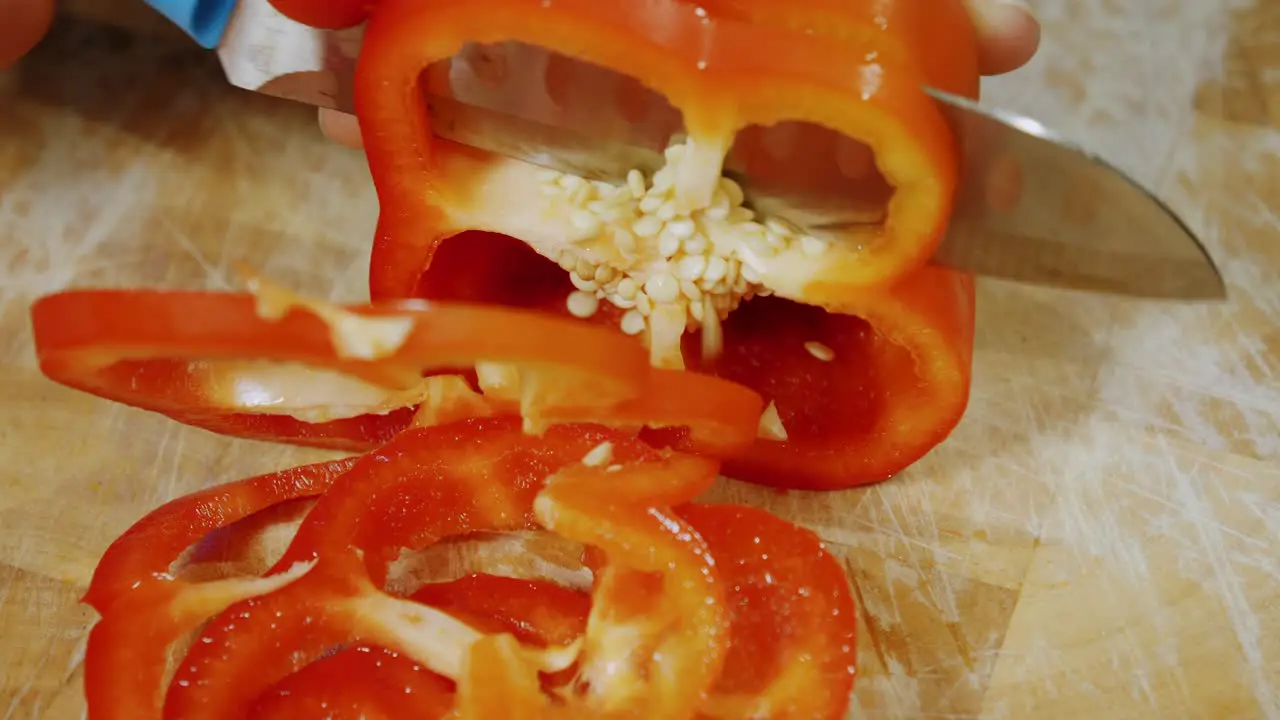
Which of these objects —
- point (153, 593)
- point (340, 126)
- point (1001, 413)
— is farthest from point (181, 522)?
point (1001, 413)

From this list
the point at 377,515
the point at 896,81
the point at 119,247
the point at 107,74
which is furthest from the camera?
the point at 107,74

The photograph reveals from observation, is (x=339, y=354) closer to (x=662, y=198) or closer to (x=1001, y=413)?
(x=662, y=198)

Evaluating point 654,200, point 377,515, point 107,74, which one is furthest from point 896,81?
point 107,74

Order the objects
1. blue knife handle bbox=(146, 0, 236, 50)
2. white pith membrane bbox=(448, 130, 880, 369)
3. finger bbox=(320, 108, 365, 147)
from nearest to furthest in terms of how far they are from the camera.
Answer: white pith membrane bbox=(448, 130, 880, 369) → blue knife handle bbox=(146, 0, 236, 50) → finger bbox=(320, 108, 365, 147)

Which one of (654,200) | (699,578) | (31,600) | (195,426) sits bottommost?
(31,600)

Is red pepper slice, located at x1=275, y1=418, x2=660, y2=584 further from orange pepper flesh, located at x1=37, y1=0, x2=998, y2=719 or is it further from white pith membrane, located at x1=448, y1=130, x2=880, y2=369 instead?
white pith membrane, located at x1=448, y1=130, x2=880, y2=369

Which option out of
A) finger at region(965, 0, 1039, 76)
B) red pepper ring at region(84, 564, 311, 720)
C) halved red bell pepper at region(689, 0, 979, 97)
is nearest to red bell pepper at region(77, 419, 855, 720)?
red pepper ring at region(84, 564, 311, 720)

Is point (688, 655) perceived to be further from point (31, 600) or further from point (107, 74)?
point (107, 74)
